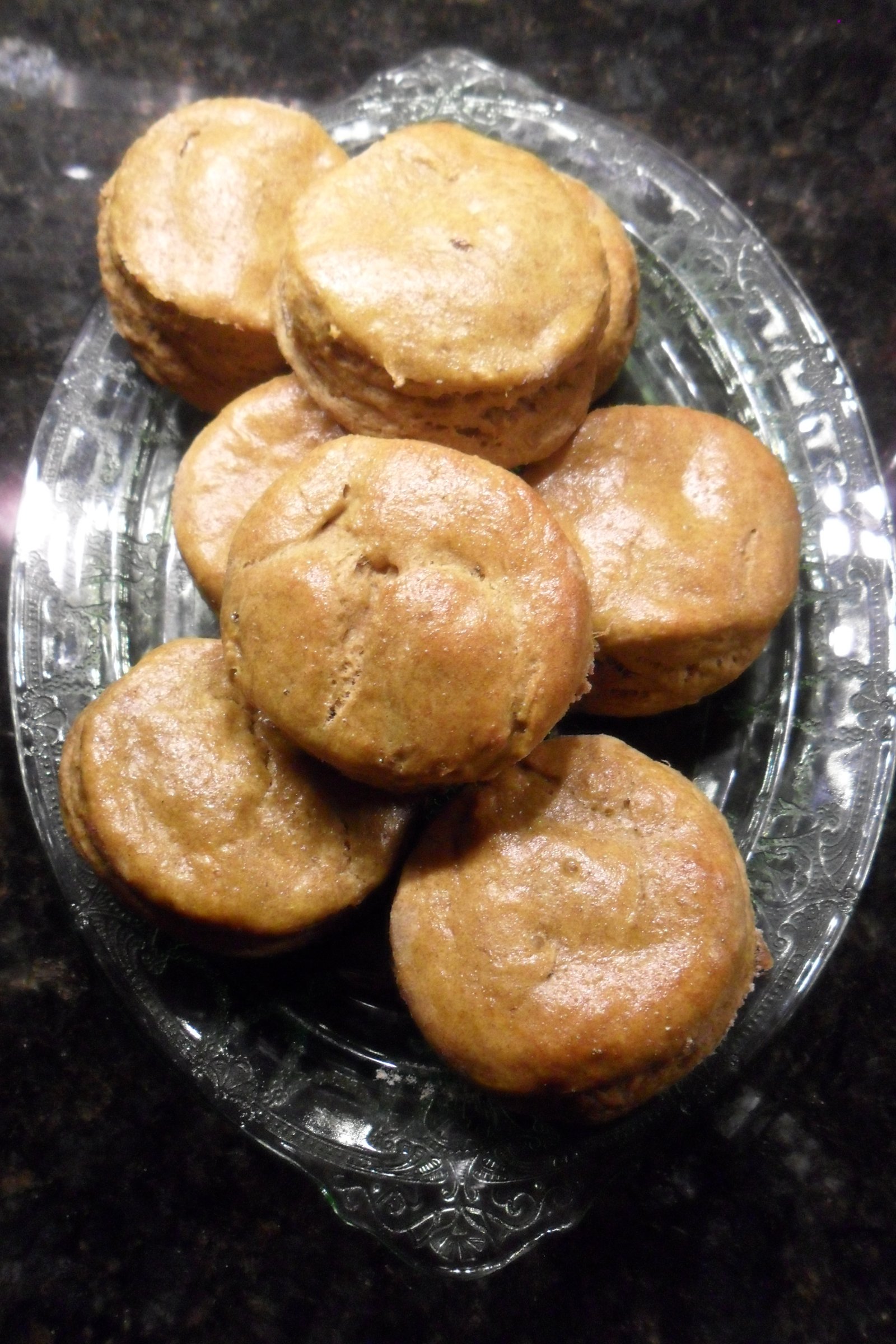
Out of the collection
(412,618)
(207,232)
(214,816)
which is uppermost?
(207,232)

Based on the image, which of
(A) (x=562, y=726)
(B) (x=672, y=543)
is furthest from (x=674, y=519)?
(A) (x=562, y=726)

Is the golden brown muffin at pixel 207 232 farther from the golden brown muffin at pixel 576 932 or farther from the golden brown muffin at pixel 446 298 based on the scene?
the golden brown muffin at pixel 576 932

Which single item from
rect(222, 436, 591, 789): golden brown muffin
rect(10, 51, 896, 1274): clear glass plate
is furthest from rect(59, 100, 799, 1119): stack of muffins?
rect(10, 51, 896, 1274): clear glass plate

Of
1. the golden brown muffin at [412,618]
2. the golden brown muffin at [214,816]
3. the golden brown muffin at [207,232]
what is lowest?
the golden brown muffin at [214,816]

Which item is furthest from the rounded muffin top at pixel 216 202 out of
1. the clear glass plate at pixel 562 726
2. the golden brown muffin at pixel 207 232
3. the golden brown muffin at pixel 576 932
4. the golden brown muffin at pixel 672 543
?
the golden brown muffin at pixel 576 932

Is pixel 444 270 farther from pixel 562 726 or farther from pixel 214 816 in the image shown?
pixel 214 816

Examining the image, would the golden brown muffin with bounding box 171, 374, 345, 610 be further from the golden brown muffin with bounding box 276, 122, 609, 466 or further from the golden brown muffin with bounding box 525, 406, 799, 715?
the golden brown muffin with bounding box 525, 406, 799, 715

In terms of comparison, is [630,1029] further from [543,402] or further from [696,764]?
[543,402]

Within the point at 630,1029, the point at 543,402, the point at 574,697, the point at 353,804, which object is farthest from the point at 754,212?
the point at 630,1029
